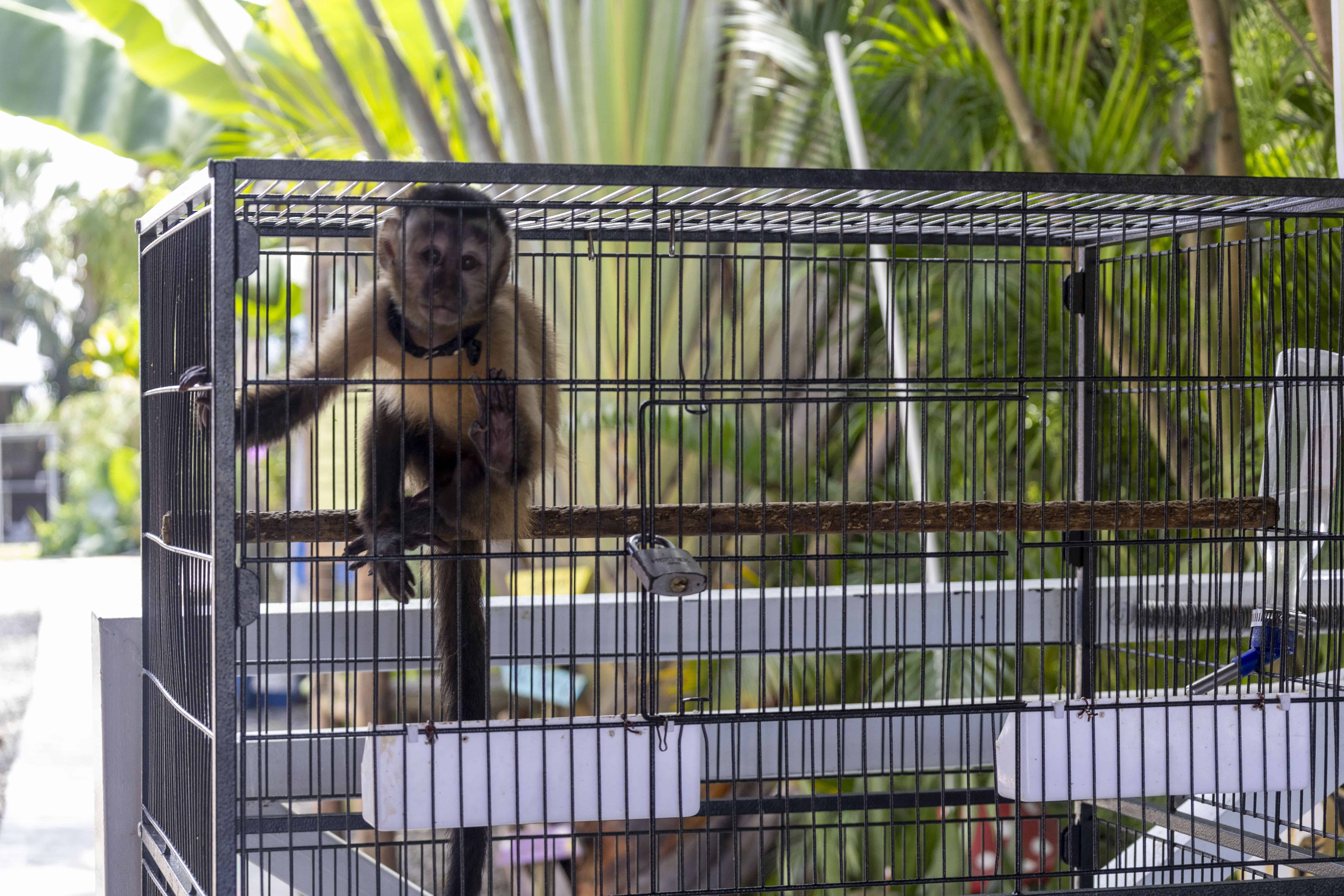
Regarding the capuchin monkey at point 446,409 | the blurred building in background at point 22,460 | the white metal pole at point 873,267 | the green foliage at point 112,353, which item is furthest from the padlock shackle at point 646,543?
the blurred building in background at point 22,460

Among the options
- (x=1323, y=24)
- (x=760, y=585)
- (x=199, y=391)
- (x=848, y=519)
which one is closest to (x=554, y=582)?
(x=760, y=585)

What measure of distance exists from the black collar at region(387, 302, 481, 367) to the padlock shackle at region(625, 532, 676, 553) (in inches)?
17.4

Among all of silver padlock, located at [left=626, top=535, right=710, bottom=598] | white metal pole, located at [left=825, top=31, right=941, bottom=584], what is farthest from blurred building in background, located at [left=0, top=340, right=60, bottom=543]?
silver padlock, located at [left=626, top=535, right=710, bottom=598]

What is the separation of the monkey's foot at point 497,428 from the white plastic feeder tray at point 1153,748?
0.90m

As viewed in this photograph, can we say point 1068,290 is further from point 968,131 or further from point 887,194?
point 968,131

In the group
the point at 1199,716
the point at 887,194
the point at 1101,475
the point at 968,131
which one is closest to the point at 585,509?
the point at 887,194

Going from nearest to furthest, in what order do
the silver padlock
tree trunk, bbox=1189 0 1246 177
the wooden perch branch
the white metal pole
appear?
the silver padlock < the wooden perch branch < tree trunk, bbox=1189 0 1246 177 < the white metal pole

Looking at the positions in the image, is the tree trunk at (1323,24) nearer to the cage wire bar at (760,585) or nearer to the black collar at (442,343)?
the cage wire bar at (760,585)

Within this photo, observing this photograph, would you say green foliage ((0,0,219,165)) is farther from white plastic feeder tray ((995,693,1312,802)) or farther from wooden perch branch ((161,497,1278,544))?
white plastic feeder tray ((995,693,1312,802))

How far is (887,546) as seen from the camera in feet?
8.93

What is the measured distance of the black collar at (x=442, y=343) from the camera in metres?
2.08

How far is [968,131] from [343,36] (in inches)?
90.0

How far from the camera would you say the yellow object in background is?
Result: 218 centimetres

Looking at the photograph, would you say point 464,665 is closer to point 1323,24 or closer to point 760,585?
point 760,585
